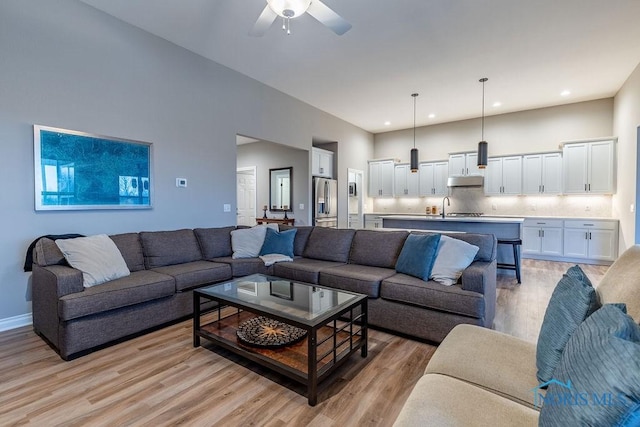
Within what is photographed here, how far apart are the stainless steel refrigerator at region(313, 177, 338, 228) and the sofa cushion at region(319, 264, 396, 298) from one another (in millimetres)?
3327

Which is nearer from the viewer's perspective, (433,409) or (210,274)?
(433,409)

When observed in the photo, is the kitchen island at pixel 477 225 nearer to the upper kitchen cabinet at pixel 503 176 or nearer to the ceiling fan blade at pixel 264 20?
the upper kitchen cabinet at pixel 503 176

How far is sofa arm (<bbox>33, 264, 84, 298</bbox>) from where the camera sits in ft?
7.55


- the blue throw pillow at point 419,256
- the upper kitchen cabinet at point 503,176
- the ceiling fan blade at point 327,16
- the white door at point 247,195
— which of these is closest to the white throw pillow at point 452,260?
the blue throw pillow at point 419,256

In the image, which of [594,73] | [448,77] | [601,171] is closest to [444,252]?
[448,77]

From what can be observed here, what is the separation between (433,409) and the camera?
1105 mm

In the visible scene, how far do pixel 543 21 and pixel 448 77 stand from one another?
1.57 metres

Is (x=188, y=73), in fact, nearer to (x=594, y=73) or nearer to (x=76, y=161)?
(x=76, y=161)

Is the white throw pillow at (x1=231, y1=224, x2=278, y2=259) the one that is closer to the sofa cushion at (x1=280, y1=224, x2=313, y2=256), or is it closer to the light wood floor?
the sofa cushion at (x1=280, y1=224, x2=313, y2=256)

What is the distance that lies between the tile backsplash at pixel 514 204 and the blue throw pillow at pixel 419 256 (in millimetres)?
5114

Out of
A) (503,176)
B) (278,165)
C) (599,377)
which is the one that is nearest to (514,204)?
(503,176)

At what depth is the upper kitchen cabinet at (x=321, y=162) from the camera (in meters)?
6.55

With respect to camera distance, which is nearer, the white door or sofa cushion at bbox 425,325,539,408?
sofa cushion at bbox 425,325,539,408

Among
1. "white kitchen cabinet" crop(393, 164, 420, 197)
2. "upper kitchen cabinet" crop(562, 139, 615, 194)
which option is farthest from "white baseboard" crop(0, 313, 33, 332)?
"upper kitchen cabinet" crop(562, 139, 615, 194)
